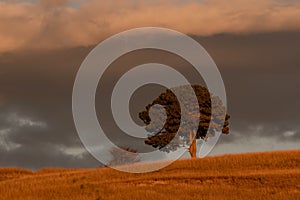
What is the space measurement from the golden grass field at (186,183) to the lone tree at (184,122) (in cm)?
3176

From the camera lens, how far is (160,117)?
84.9 metres

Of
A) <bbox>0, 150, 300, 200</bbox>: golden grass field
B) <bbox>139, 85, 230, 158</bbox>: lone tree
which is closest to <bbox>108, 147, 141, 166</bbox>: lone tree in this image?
<bbox>139, 85, 230, 158</bbox>: lone tree

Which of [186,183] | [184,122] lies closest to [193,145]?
[184,122]

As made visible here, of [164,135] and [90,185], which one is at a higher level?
[164,135]

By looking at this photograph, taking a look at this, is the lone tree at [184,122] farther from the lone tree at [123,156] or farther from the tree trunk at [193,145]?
the lone tree at [123,156]

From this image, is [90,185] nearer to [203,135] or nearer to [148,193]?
[148,193]

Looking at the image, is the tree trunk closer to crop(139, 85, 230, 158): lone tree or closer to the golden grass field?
crop(139, 85, 230, 158): lone tree

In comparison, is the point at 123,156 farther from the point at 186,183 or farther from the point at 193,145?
the point at 186,183

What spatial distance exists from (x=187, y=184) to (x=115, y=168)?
10.7 meters

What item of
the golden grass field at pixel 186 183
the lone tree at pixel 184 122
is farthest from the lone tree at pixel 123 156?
the golden grass field at pixel 186 183

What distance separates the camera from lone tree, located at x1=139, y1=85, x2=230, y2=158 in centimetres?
8375

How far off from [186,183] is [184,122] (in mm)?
40601

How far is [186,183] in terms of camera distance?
4344 centimetres

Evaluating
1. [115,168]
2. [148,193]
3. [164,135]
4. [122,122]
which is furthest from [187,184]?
[164,135]
